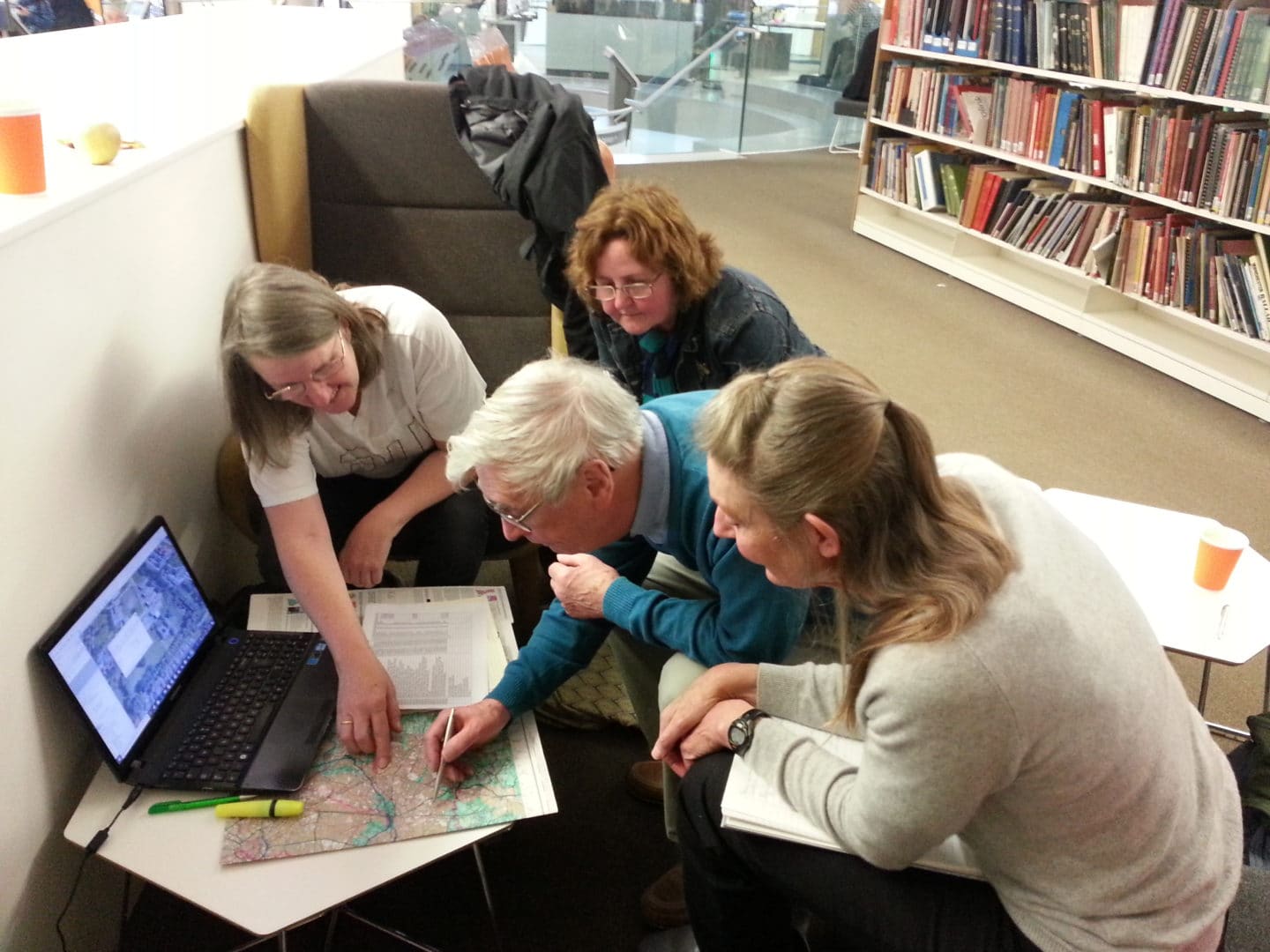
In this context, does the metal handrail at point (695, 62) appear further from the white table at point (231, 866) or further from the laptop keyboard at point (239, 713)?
the white table at point (231, 866)

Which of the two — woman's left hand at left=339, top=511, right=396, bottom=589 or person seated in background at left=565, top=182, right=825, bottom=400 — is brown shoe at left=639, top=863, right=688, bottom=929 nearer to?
woman's left hand at left=339, top=511, right=396, bottom=589

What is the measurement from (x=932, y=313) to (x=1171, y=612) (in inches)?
120

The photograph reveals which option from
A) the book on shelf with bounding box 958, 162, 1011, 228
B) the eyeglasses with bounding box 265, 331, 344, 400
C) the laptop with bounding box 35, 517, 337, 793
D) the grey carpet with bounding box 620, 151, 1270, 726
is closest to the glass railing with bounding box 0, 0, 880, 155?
the grey carpet with bounding box 620, 151, 1270, 726

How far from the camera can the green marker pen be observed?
1.21 meters

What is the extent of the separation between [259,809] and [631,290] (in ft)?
3.90

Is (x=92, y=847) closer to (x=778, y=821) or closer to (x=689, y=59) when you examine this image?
(x=778, y=821)

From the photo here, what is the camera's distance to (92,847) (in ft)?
3.75

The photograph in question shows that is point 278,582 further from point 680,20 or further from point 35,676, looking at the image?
point 680,20

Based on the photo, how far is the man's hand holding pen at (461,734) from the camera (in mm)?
1276

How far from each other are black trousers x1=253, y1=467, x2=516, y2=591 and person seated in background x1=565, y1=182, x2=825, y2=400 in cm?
51

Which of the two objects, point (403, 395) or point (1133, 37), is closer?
point (403, 395)

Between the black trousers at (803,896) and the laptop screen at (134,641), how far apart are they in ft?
2.39

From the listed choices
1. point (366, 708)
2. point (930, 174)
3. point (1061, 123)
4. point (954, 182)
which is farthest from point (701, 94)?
point (366, 708)

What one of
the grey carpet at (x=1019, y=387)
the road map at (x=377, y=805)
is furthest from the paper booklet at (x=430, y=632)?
the grey carpet at (x=1019, y=387)
